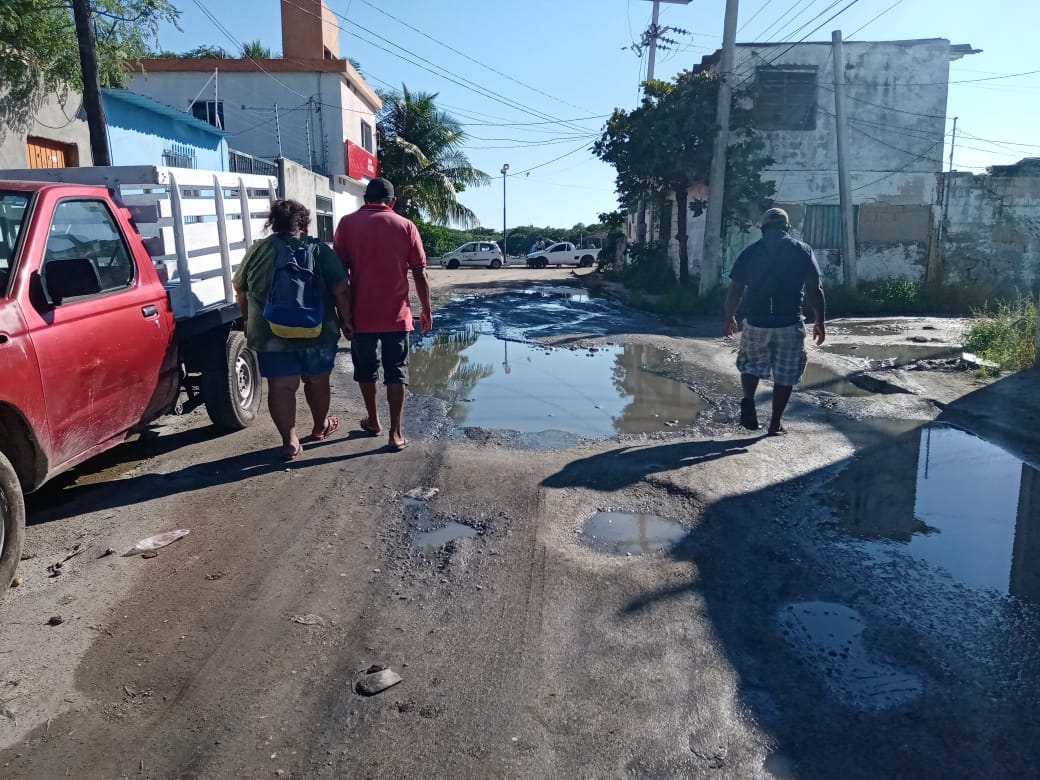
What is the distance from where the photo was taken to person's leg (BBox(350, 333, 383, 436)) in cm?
601

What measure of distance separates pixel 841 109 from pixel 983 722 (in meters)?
18.2

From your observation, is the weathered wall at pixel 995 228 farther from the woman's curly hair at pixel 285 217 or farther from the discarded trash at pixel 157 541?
the discarded trash at pixel 157 541

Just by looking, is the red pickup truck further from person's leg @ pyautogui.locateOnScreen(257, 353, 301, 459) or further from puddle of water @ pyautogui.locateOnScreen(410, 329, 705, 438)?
puddle of water @ pyautogui.locateOnScreen(410, 329, 705, 438)

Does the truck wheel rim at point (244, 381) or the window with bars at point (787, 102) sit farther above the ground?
the window with bars at point (787, 102)

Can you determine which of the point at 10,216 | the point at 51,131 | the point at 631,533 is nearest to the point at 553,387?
the point at 631,533

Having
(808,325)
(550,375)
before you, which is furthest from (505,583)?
(808,325)

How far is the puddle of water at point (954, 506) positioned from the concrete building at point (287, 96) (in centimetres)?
2191

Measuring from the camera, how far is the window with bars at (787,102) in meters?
20.7

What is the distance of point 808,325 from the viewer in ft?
51.8

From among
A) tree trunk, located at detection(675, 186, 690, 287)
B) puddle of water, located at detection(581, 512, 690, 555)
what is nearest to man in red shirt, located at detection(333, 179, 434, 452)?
puddle of water, located at detection(581, 512, 690, 555)

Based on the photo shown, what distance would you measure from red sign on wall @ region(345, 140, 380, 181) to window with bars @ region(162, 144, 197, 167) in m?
Result: 7.79

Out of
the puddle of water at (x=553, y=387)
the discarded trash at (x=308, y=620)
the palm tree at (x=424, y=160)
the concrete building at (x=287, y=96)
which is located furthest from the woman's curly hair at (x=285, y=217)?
the palm tree at (x=424, y=160)

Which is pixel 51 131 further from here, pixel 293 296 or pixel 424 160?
pixel 424 160

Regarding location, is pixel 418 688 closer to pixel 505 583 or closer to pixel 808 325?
pixel 505 583
